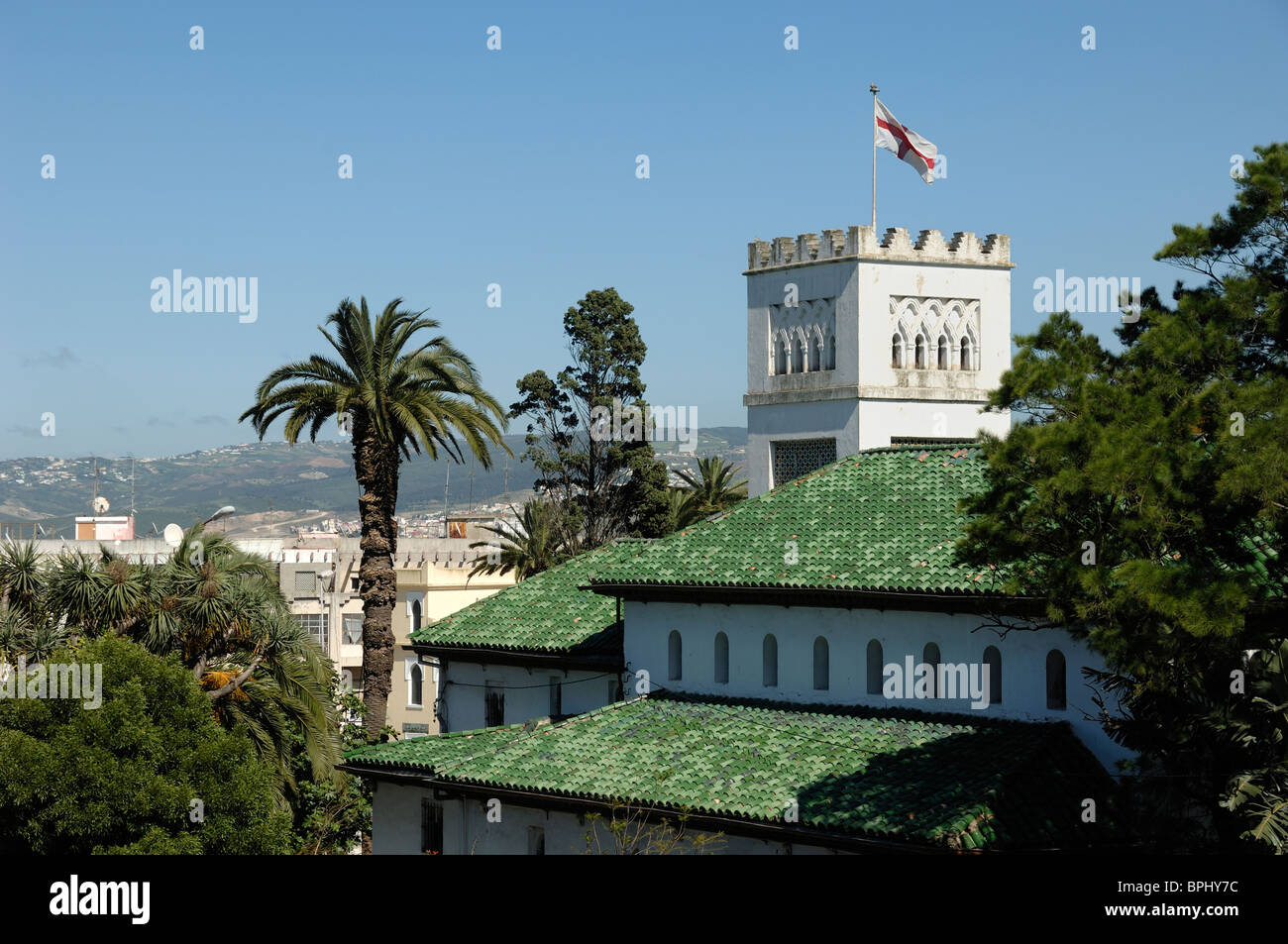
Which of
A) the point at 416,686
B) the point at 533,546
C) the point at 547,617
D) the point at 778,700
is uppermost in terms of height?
the point at 533,546

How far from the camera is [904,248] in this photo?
124ft

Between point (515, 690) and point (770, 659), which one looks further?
point (515, 690)

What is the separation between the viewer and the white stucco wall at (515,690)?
98.6ft

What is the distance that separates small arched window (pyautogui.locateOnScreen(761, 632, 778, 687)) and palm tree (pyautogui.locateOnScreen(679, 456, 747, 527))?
3477cm

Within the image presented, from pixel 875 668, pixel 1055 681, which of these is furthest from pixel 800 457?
pixel 1055 681

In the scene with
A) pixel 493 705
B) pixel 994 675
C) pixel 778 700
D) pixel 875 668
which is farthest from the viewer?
pixel 493 705

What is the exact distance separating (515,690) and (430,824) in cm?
499

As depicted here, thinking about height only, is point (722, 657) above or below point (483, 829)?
above

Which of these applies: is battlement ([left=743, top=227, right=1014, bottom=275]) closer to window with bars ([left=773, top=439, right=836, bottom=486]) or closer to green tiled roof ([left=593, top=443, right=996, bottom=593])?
window with bars ([left=773, top=439, right=836, bottom=486])

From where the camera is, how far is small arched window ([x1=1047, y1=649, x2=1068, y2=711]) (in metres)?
22.5

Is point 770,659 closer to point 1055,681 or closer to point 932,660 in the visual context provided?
point 932,660

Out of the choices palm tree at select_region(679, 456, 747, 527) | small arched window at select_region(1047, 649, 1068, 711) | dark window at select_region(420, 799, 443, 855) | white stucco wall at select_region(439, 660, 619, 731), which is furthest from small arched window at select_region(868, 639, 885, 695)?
palm tree at select_region(679, 456, 747, 527)

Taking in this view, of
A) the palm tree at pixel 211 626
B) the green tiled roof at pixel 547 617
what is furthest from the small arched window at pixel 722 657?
the palm tree at pixel 211 626
